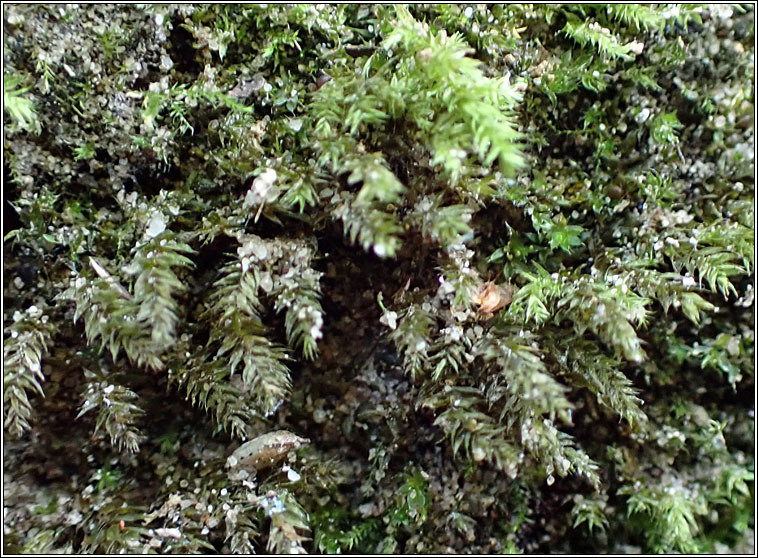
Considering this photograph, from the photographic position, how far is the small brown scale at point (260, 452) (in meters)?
1.17

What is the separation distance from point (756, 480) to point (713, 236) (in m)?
0.59

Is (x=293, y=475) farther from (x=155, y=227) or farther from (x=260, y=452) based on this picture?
(x=155, y=227)

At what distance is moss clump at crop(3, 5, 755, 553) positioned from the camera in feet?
3.57

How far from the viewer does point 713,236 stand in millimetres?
1184

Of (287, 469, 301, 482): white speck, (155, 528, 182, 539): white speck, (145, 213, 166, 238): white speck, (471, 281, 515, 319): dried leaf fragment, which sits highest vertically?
(471, 281, 515, 319): dried leaf fragment

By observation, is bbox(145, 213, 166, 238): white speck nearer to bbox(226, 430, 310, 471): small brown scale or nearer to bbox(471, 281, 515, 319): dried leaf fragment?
bbox(226, 430, 310, 471): small brown scale

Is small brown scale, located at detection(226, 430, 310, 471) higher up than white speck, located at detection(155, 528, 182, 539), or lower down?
higher up

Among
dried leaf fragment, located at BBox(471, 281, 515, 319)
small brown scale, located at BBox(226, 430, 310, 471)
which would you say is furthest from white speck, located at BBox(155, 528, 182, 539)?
dried leaf fragment, located at BBox(471, 281, 515, 319)

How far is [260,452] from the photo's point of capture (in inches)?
45.9

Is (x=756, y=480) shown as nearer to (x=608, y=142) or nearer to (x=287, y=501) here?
(x=608, y=142)

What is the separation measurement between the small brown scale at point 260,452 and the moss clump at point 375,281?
2 centimetres

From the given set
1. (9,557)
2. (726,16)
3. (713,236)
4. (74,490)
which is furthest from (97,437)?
(726,16)

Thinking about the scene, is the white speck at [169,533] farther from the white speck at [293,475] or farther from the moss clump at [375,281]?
the white speck at [293,475]

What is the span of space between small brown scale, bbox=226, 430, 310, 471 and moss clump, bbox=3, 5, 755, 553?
2cm
